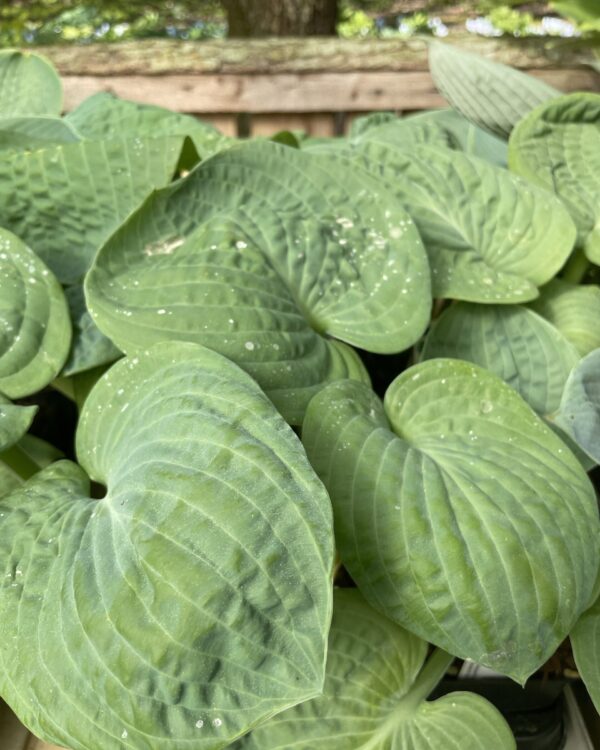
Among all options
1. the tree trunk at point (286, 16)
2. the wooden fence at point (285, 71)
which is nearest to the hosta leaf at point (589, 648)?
the wooden fence at point (285, 71)

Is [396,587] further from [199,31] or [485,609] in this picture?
[199,31]

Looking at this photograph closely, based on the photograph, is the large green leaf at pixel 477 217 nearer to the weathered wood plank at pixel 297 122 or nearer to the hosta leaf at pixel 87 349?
the hosta leaf at pixel 87 349

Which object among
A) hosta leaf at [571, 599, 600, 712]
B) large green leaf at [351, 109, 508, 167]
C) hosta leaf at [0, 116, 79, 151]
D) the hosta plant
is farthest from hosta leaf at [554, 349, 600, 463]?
hosta leaf at [0, 116, 79, 151]

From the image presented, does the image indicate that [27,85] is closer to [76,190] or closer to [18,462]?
[76,190]

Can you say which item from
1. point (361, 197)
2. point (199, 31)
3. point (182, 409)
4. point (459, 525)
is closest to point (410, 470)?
point (459, 525)

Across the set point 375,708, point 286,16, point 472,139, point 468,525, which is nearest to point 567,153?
point 472,139
